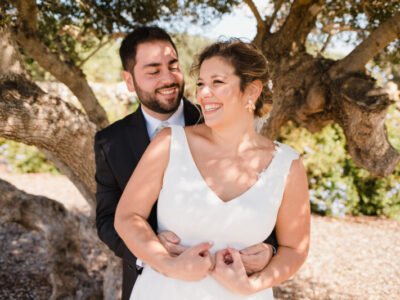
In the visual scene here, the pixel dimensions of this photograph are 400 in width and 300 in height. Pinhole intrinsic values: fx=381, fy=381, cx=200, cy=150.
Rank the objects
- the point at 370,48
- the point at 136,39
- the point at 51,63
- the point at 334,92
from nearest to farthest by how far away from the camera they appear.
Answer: the point at 136,39
the point at 370,48
the point at 334,92
the point at 51,63

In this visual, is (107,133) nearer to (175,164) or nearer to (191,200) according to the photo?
(175,164)

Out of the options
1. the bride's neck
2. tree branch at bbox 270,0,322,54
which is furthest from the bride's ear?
tree branch at bbox 270,0,322,54

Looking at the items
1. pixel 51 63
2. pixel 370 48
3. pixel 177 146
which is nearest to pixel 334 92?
pixel 370 48

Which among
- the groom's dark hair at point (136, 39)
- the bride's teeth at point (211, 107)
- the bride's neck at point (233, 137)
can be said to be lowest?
the bride's neck at point (233, 137)

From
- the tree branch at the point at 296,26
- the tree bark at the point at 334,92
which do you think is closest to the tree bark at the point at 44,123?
the tree bark at the point at 334,92

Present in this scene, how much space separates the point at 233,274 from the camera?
1779 mm

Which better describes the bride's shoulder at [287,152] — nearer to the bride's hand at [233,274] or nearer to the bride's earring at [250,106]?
the bride's earring at [250,106]

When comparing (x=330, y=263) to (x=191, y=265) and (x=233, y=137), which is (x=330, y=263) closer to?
(x=233, y=137)

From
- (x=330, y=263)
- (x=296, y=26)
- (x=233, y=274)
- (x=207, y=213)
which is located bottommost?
(x=330, y=263)

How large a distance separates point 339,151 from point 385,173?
14.7ft

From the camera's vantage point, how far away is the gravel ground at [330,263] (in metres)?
5.09

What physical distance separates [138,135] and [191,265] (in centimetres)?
99

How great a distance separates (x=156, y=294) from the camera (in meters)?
1.97

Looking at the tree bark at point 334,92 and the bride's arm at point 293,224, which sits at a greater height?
the tree bark at point 334,92
